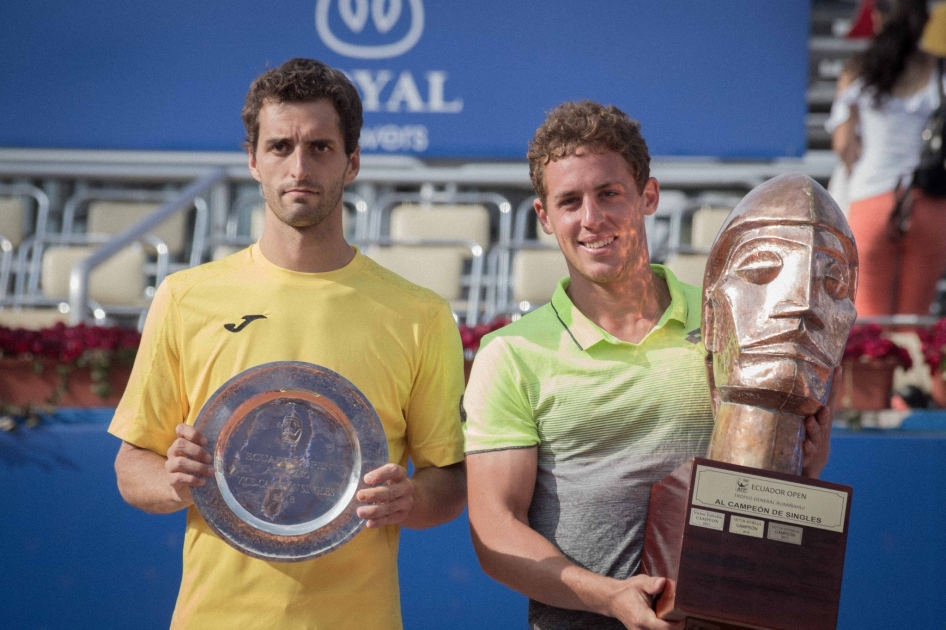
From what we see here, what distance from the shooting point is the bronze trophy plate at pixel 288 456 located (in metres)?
1.70

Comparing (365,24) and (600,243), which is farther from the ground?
(365,24)

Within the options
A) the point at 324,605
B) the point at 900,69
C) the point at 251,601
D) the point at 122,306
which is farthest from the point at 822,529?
the point at 122,306

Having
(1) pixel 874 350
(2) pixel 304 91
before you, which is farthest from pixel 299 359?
(1) pixel 874 350

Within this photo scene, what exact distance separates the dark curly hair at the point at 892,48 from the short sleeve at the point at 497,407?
324cm

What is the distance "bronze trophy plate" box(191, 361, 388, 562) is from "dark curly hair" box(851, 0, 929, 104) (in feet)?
11.4

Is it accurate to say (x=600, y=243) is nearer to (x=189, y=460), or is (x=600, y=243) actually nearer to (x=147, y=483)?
(x=189, y=460)

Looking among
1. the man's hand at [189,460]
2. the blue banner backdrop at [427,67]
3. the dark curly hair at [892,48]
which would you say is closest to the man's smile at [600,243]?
the man's hand at [189,460]

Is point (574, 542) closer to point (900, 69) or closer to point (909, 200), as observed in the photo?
point (909, 200)

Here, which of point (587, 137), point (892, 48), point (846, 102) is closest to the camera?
point (587, 137)

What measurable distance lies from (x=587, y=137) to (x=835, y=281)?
0.51 meters

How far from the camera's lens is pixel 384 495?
1670 mm

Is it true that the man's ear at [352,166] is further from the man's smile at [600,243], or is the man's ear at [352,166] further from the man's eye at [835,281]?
the man's eye at [835,281]

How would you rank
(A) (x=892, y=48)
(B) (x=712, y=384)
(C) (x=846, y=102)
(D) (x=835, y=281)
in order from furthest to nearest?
(C) (x=846, y=102), (A) (x=892, y=48), (B) (x=712, y=384), (D) (x=835, y=281)

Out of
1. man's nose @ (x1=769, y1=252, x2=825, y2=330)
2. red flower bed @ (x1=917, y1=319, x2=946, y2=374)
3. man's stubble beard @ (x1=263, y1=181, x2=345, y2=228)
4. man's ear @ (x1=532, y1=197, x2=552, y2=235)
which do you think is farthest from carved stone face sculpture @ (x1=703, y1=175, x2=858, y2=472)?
red flower bed @ (x1=917, y1=319, x2=946, y2=374)
